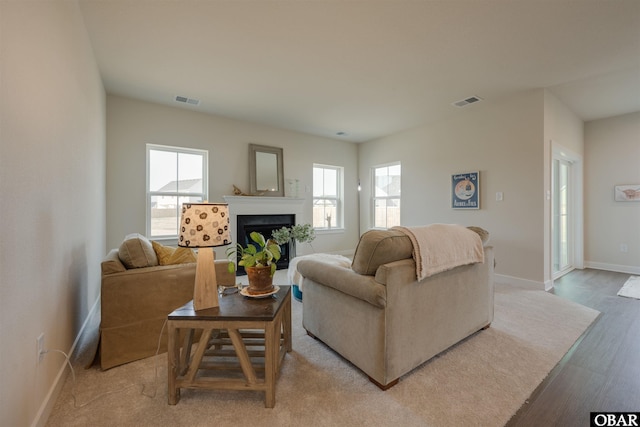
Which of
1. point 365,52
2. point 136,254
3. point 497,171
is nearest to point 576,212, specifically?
point 497,171

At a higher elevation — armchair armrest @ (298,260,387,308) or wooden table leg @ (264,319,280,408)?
armchair armrest @ (298,260,387,308)

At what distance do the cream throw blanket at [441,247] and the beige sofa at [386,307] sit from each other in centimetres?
6

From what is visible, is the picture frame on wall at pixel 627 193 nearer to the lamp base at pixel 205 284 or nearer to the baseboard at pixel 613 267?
the baseboard at pixel 613 267

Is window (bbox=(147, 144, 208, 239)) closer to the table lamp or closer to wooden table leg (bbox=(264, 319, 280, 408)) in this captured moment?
the table lamp

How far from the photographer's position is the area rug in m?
3.29

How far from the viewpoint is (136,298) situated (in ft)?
6.34

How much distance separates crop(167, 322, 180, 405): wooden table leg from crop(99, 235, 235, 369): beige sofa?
23.2 inches

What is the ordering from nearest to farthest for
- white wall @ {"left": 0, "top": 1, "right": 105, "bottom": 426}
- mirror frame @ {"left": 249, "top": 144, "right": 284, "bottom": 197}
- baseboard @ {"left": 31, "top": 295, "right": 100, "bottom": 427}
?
1. white wall @ {"left": 0, "top": 1, "right": 105, "bottom": 426}
2. baseboard @ {"left": 31, "top": 295, "right": 100, "bottom": 427}
3. mirror frame @ {"left": 249, "top": 144, "right": 284, "bottom": 197}

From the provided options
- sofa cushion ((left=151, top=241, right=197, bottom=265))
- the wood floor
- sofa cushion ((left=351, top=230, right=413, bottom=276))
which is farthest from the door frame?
sofa cushion ((left=151, top=241, right=197, bottom=265))

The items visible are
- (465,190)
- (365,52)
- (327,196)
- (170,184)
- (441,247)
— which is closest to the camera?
(441,247)

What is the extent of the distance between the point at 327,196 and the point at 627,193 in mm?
4975

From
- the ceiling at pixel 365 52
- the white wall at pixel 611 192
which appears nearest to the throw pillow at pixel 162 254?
the ceiling at pixel 365 52

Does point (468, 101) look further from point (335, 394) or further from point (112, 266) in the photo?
point (112, 266)

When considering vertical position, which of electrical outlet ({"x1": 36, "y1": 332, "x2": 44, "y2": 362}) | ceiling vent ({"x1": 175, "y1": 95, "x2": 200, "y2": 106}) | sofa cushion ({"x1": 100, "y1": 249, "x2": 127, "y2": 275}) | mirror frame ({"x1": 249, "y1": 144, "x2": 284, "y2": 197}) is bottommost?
electrical outlet ({"x1": 36, "y1": 332, "x2": 44, "y2": 362})
